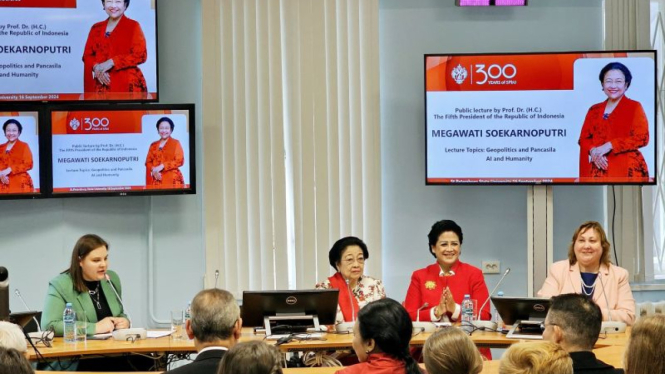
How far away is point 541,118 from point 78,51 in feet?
10.5

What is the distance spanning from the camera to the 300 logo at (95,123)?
20.7 ft

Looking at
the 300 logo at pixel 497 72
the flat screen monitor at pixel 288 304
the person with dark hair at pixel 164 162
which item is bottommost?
the flat screen monitor at pixel 288 304

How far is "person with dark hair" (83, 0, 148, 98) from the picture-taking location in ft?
21.0

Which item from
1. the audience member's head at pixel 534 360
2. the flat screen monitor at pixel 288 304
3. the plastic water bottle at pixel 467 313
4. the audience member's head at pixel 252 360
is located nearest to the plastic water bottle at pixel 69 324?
the flat screen monitor at pixel 288 304

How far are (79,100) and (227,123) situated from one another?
3.38ft

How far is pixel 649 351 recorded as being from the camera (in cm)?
261

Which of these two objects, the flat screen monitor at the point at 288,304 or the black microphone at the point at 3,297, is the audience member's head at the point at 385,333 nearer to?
the flat screen monitor at the point at 288,304

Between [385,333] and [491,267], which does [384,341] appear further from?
[491,267]

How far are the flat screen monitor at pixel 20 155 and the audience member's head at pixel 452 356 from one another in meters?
4.06

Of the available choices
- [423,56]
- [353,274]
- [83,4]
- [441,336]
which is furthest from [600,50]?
[441,336]

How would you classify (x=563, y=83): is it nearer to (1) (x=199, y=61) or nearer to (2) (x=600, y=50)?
(2) (x=600, y=50)

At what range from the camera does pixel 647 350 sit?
261 cm

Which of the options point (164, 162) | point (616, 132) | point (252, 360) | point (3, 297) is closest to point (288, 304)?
point (3, 297)

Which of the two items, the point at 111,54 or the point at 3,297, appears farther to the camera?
the point at 111,54
